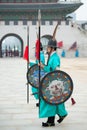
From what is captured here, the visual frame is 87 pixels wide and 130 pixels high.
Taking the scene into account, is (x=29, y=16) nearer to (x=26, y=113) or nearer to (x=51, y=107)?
(x=26, y=113)

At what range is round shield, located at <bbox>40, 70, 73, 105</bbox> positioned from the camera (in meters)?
7.92

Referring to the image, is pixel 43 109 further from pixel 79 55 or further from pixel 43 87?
pixel 79 55

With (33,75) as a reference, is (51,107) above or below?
below

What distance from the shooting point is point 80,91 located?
13.9m

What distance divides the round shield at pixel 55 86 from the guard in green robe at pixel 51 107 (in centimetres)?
19

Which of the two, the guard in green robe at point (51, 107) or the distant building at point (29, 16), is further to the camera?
the distant building at point (29, 16)

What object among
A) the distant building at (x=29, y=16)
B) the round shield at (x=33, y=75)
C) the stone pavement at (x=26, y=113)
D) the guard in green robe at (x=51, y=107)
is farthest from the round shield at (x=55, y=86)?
the distant building at (x=29, y=16)

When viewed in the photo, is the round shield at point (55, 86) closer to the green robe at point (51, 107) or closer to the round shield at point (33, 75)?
the green robe at point (51, 107)

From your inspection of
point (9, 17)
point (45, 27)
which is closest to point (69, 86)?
point (45, 27)

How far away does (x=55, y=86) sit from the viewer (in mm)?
7961

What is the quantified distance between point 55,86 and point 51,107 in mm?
444

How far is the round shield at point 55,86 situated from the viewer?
7.92 m

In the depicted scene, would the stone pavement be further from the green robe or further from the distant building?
the distant building

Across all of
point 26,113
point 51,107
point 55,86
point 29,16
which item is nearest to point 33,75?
point 26,113
